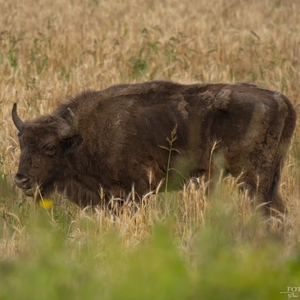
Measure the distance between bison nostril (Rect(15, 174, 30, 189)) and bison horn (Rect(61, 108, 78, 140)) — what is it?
1.89ft

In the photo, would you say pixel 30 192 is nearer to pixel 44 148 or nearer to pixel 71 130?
pixel 44 148

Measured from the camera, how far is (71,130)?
26.8 ft

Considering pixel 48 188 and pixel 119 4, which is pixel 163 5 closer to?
pixel 119 4

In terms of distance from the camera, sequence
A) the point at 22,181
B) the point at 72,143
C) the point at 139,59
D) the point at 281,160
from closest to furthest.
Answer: the point at 22,181 < the point at 281,160 < the point at 72,143 < the point at 139,59

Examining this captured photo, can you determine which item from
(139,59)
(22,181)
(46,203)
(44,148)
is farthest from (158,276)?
(139,59)

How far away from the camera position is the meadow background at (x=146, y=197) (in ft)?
13.3

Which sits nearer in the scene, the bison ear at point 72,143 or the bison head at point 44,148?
the bison head at point 44,148

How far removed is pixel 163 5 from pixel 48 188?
12.9 m

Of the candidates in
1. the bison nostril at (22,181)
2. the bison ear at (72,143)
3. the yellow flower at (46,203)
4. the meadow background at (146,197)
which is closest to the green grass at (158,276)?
the meadow background at (146,197)

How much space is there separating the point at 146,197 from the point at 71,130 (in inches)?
39.0

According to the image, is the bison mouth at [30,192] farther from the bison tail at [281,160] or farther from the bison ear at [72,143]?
the bison tail at [281,160]

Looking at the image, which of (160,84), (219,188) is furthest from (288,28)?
(219,188)

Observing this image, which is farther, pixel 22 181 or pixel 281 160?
pixel 281 160

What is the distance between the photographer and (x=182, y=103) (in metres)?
8.35
